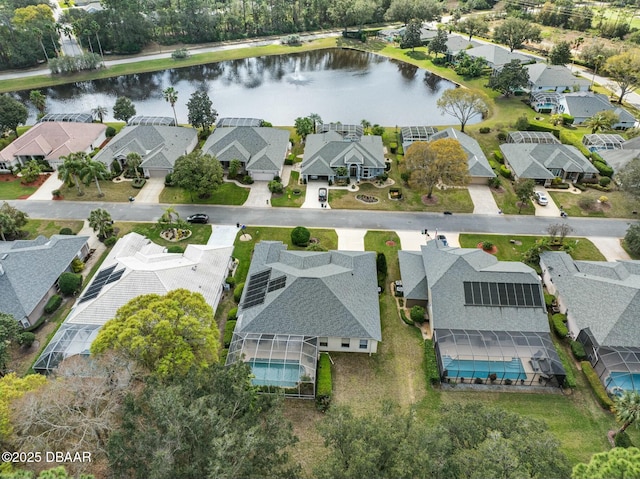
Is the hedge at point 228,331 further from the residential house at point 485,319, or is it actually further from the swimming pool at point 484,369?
the swimming pool at point 484,369

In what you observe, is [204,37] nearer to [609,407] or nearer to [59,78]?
[59,78]

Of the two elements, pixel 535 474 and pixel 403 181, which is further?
pixel 403 181

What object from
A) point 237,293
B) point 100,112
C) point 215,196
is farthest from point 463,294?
point 100,112

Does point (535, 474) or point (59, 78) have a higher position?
point (535, 474)

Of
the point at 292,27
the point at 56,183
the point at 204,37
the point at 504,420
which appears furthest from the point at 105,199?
the point at 292,27

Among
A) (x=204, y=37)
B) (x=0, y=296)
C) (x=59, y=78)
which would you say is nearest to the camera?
(x=0, y=296)

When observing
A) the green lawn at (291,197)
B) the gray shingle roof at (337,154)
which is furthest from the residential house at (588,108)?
the green lawn at (291,197)

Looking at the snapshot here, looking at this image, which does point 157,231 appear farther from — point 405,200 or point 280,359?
point 405,200
